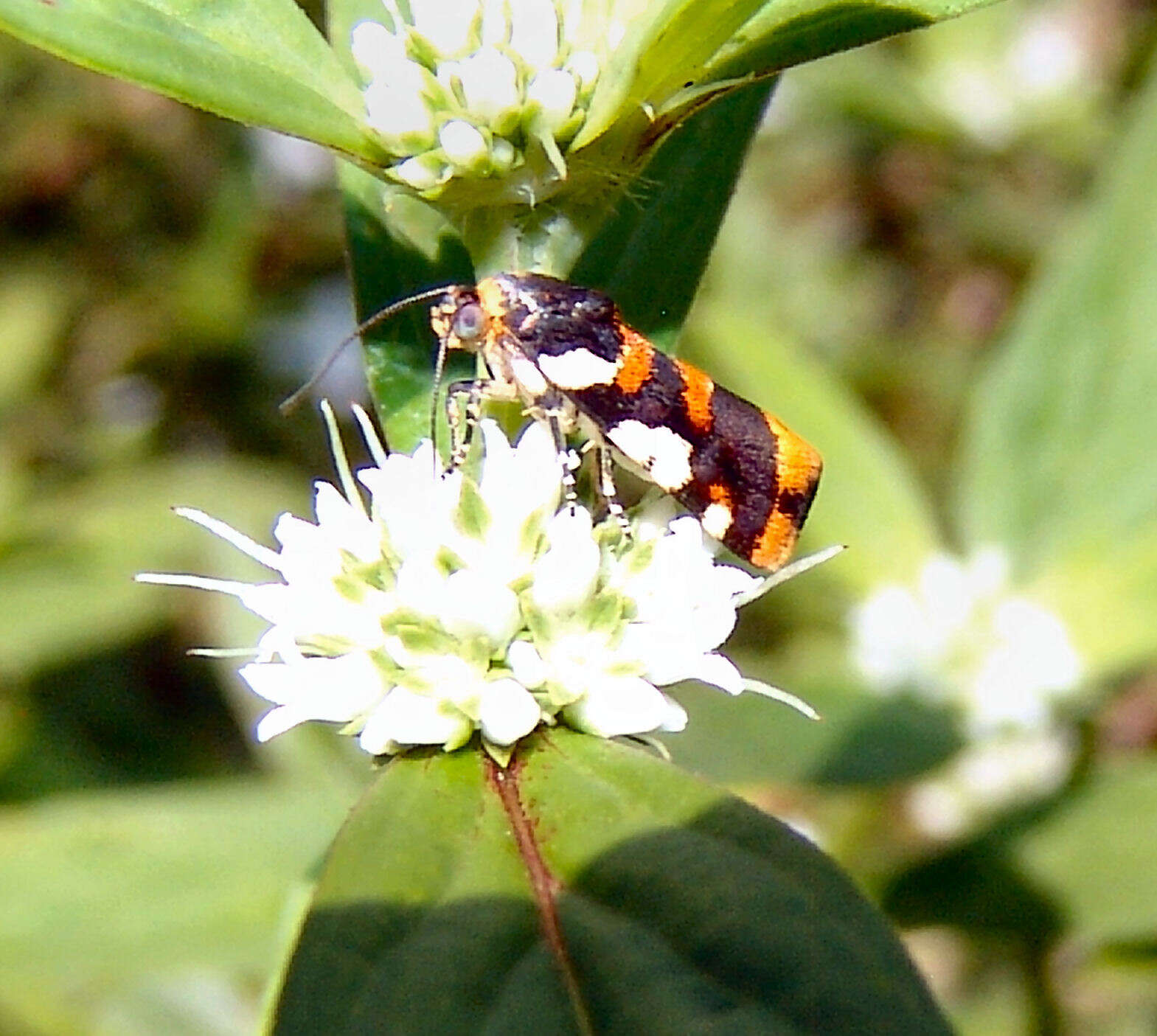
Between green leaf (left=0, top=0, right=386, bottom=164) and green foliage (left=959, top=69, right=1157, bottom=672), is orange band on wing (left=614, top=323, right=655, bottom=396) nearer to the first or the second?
green leaf (left=0, top=0, right=386, bottom=164)

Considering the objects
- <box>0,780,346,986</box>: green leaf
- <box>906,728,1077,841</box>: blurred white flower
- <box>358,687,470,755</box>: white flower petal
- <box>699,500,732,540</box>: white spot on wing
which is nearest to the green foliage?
<box>906,728,1077,841</box>: blurred white flower

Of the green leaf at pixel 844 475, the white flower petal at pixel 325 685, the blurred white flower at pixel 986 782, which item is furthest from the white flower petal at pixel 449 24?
the blurred white flower at pixel 986 782

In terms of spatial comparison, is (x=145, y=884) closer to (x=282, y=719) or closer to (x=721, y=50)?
(x=282, y=719)

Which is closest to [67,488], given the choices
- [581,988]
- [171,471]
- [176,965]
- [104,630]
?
[171,471]

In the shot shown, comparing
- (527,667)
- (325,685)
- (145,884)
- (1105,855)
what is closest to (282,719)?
(325,685)

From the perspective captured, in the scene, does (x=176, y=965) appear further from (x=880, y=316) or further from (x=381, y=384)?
(x=880, y=316)
